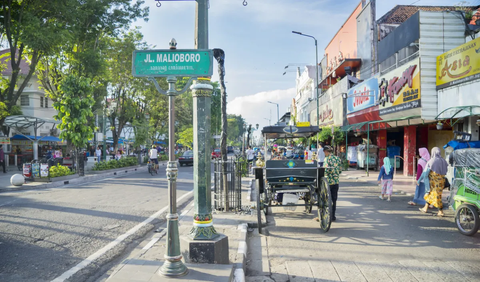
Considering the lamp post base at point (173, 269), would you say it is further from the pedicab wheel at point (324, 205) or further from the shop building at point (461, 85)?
the shop building at point (461, 85)

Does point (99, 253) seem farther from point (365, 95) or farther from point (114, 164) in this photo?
point (365, 95)

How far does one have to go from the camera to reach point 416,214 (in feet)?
28.9

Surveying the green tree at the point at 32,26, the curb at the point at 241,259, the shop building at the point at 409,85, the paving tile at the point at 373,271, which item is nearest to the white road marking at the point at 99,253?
the curb at the point at 241,259

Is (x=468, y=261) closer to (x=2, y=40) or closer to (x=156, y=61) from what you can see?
(x=156, y=61)

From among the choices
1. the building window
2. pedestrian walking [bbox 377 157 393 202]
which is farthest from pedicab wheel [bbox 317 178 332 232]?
the building window

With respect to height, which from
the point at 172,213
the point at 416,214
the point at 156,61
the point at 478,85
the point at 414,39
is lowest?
the point at 416,214

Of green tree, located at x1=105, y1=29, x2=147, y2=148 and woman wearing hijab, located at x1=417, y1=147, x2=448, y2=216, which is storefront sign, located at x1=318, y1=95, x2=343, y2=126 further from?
woman wearing hijab, located at x1=417, y1=147, x2=448, y2=216

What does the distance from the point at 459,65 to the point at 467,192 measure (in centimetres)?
753

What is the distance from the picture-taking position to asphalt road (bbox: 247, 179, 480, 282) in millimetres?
4789

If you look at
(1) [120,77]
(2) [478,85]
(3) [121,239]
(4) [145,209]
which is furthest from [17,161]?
(2) [478,85]

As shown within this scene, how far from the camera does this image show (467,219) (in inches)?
263

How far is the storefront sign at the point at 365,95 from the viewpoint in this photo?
20.6 m

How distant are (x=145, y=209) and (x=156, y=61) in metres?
6.00

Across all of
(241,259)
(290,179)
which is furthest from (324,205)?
(241,259)
